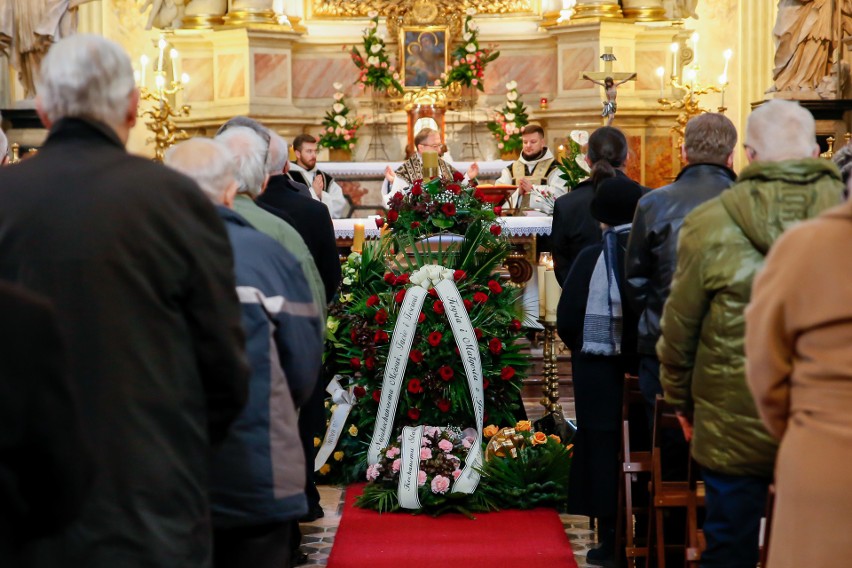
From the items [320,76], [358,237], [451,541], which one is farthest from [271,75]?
[451,541]

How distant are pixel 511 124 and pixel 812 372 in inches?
509

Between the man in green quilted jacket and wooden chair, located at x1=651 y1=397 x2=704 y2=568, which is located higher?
the man in green quilted jacket

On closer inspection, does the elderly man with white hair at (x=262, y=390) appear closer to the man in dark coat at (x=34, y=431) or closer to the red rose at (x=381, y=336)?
the man in dark coat at (x=34, y=431)

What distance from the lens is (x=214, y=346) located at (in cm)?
295

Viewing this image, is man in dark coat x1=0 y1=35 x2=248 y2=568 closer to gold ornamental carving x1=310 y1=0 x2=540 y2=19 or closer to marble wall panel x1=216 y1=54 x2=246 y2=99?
marble wall panel x1=216 y1=54 x2=246 y2=99

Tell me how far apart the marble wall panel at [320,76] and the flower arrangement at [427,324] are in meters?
8.33

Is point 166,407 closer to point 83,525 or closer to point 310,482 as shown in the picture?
point 83,525

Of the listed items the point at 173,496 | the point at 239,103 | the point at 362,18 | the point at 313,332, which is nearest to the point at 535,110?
the point at 362,18

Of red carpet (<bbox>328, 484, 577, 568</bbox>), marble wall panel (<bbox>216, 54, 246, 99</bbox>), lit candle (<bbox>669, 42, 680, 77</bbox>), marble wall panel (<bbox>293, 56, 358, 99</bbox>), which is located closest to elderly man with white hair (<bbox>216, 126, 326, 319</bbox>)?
red carpet (<bbox>328, 484, 577, 568</bbox>)

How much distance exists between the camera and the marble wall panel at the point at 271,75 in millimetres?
15977

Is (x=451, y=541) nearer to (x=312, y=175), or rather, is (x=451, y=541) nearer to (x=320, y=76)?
(x=312, y=175)

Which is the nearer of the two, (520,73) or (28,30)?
(28,30)

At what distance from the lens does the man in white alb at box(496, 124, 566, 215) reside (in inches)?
459

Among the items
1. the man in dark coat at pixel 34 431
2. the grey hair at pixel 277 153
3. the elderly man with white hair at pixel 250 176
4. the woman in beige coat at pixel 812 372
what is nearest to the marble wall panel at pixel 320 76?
the grey hair at pixel 277 153
